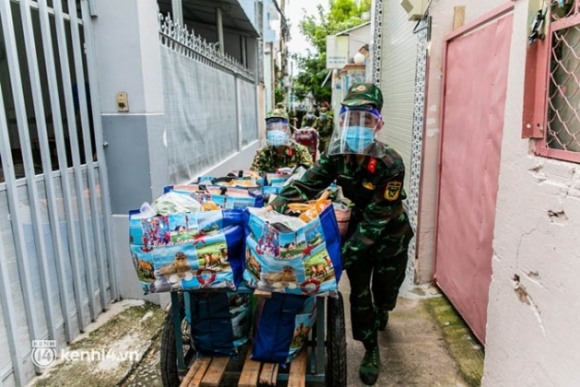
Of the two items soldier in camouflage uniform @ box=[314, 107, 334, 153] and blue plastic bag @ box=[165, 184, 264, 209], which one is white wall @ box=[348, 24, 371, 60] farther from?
blue plastic bag @ box=[165, 184, 264, 209]

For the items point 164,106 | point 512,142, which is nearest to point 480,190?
point 512,142

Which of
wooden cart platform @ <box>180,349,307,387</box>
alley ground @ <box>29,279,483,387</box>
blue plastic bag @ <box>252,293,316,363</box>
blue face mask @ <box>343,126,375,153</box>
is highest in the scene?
blue face mask @ <box>343,126,375,153</box>

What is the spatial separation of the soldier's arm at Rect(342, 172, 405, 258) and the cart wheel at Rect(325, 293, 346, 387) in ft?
1.26

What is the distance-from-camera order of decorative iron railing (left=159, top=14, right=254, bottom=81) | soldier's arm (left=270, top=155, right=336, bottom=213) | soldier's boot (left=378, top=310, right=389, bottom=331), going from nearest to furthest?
soldier's arm (left=270, top=155, right=336, bottom=213) → soldier's boot (left=378, top=310, right=389, bottom=331) → decorative iron railing (left=159, top=14, right=254, bottom=81)

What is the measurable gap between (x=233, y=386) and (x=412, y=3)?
3.72 m

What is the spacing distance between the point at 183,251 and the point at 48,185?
54.6 inches

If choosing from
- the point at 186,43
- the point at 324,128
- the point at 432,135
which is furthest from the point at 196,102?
the point at 324,128

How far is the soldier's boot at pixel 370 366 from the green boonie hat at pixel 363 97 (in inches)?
62.1

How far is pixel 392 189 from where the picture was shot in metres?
2.65

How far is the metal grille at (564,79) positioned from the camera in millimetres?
1785

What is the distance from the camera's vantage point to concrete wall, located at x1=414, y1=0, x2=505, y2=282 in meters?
3.82

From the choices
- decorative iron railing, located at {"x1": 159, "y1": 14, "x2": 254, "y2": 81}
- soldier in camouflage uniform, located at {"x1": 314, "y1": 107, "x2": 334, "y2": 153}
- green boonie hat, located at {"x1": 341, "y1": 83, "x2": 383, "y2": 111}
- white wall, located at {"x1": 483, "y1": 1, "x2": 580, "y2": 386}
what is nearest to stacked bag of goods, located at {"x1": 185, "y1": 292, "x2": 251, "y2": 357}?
green boonie hat, located at {"x1": 341, "y1": 83, "x2": 383, "y2": 111}

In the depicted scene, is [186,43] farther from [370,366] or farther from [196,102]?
[370,366]

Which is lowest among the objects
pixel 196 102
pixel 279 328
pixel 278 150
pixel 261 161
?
pixel 279 328
